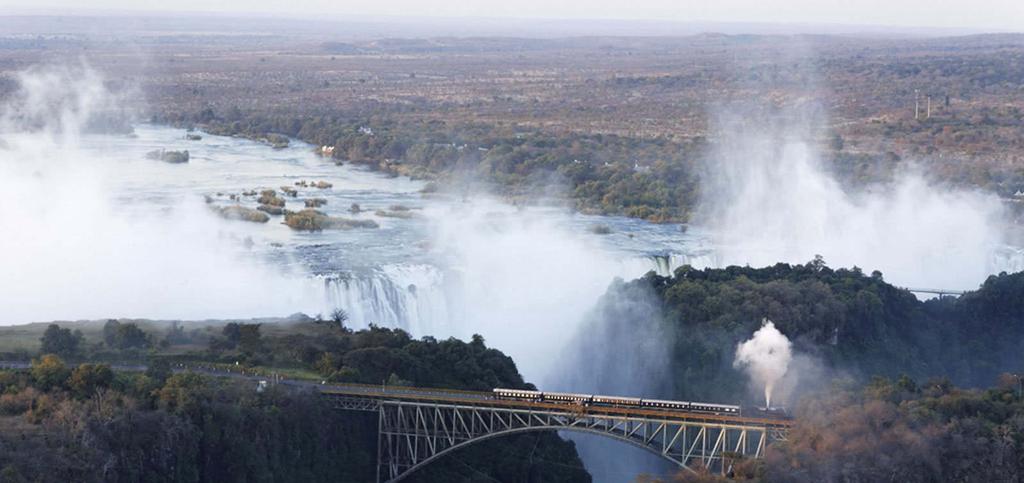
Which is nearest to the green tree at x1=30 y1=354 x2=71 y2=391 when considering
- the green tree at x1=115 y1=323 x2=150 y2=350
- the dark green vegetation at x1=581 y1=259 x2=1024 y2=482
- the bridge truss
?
the green tree at x1=115 y1=323 x2=150 y2=350

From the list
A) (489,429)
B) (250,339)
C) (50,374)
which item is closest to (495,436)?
(489,429)

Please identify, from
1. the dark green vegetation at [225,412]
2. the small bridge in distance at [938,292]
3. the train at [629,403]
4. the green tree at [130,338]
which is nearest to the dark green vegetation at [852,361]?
the train at [629,403]

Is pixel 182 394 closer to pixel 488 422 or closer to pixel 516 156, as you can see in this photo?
pixel 488 422

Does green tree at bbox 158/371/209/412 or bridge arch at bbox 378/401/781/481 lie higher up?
green tree at bbox 158/371/209/412

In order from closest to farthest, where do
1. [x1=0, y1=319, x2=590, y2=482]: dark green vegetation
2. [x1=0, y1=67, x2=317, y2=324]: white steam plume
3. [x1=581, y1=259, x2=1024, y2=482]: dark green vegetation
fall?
[x1=0, y1=319, x2=590, y2=482]: dark green vegetation < [x1=581, y1=259, x2=1024, y2=482]: dark green vegetation < [x1=0, y1=67, x2=317, y2=324]: white steam plume

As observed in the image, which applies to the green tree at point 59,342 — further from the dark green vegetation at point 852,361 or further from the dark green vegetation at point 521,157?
the dark green vegetation at point 521,157

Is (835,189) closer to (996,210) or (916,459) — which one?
(996,210)

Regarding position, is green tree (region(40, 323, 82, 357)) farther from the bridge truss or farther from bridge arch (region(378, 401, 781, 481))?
bridge arch (region(378, 401, 781, 481))
